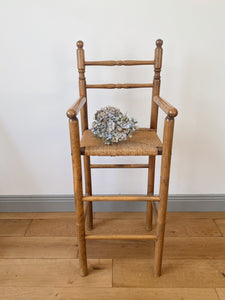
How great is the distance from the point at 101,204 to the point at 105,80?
0.70 m

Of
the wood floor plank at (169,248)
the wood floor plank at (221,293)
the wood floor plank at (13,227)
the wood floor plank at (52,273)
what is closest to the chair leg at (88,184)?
the wood floor plank at (169,248)

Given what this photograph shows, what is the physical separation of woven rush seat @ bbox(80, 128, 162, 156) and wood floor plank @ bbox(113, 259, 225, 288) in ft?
Result: 1.73

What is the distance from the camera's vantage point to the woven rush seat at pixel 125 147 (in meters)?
0.94

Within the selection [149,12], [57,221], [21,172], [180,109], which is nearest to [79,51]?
[149,12]

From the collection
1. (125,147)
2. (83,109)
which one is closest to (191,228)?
(125,147)

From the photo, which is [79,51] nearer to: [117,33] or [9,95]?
[117,33]

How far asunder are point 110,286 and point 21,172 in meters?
0.78

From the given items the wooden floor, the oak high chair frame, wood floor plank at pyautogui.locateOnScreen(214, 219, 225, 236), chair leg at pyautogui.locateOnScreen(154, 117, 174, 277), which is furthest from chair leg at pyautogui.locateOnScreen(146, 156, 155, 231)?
wood floor plank at pyautogui.locateOnScreen(214, 219, 225, 236)

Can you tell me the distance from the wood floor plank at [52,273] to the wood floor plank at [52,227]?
19cm

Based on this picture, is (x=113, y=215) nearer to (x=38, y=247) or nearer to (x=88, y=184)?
(x=88, y=184)

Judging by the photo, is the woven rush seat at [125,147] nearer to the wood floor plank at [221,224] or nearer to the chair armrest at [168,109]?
the chair armrest at [168,109]

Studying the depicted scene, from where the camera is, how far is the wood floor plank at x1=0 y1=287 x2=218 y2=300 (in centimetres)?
99

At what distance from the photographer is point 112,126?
3.15 feet

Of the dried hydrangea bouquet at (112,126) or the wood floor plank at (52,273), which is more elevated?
the dried hydrangea bouquet at (112,126)
